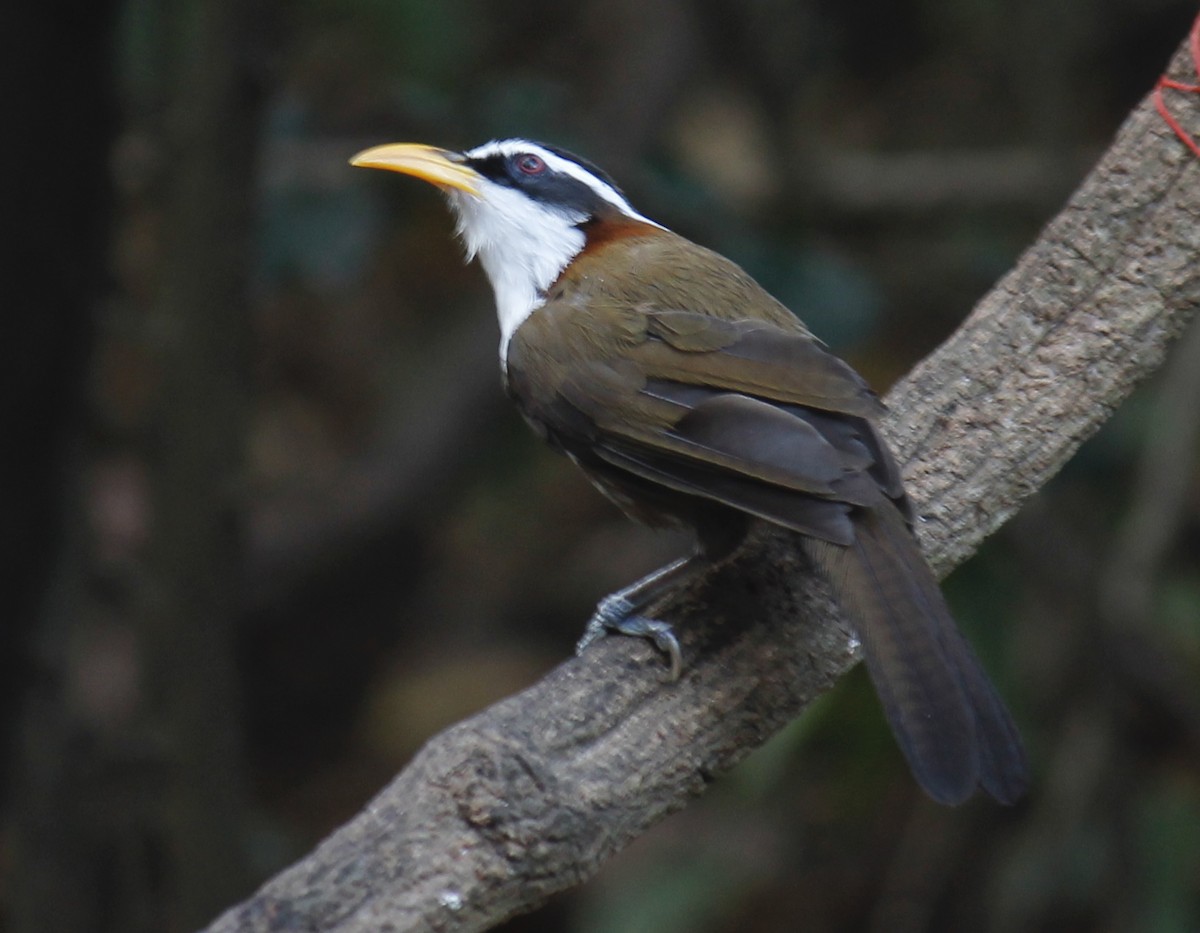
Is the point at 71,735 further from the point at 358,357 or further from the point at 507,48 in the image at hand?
the point at 507,48

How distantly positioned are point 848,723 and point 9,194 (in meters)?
2.74

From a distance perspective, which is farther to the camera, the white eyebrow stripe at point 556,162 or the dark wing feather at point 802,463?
the white eyebrow stripe at point 556,162

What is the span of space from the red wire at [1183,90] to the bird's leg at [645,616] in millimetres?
1308

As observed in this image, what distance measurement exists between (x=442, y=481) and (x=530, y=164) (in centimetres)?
212

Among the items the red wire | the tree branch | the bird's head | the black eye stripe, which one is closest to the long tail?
the tree branch

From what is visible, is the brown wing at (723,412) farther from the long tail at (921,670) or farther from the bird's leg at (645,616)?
the bird's leg at (645,616)

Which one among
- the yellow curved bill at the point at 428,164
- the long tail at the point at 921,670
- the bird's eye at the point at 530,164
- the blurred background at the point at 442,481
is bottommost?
the blurred background at the point at 442,481

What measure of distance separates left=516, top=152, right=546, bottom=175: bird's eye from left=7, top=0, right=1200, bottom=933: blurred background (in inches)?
34.0

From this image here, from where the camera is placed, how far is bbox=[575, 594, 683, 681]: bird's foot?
2844mm

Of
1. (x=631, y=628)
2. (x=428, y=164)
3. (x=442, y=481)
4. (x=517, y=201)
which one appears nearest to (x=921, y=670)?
(x=631, y=628)

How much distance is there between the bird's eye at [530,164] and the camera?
3896 millimetres

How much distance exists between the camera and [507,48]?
24.1 feet

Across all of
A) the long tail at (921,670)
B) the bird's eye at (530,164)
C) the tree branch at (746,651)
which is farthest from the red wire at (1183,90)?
the bird's eye at (530,164)

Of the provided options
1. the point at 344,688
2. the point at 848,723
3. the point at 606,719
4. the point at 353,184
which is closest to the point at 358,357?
the point at 344,688
